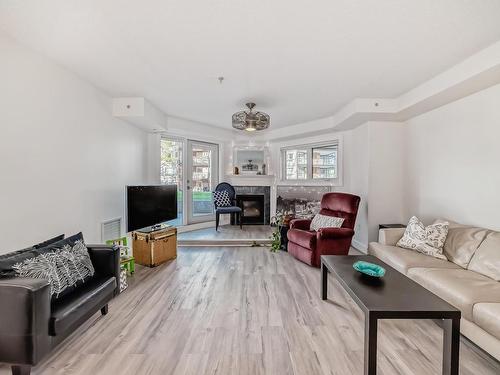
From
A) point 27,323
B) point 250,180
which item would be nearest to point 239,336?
point 27,323

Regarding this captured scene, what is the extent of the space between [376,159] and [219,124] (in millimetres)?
3306

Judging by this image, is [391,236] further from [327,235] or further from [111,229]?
[111,229]

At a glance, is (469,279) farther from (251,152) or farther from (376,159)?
(251,152)

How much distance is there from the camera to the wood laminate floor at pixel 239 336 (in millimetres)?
1696

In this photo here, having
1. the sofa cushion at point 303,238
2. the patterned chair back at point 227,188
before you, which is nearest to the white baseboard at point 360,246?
the sofa cushion at point 303,238

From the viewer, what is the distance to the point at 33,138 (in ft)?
7.72

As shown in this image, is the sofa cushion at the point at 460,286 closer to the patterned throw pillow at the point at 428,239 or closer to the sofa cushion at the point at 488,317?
the sofa cushion at the point at 488,317

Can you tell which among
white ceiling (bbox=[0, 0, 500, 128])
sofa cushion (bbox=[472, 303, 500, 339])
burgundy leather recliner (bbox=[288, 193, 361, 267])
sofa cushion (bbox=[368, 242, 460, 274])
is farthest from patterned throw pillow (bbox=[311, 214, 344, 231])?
sofa cushion (bbox=[472, 303, 500, 339])

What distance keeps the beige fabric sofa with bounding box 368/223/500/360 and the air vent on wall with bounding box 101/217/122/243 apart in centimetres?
374

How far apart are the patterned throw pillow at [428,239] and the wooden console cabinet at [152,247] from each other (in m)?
3.34

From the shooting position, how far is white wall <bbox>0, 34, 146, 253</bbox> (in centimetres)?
213

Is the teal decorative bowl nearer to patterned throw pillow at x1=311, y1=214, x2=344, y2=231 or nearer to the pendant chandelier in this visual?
patterned throw pillow at x1=311, y1=214, x2=344, y2=231

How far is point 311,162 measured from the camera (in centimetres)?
577

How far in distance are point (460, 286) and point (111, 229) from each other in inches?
165
